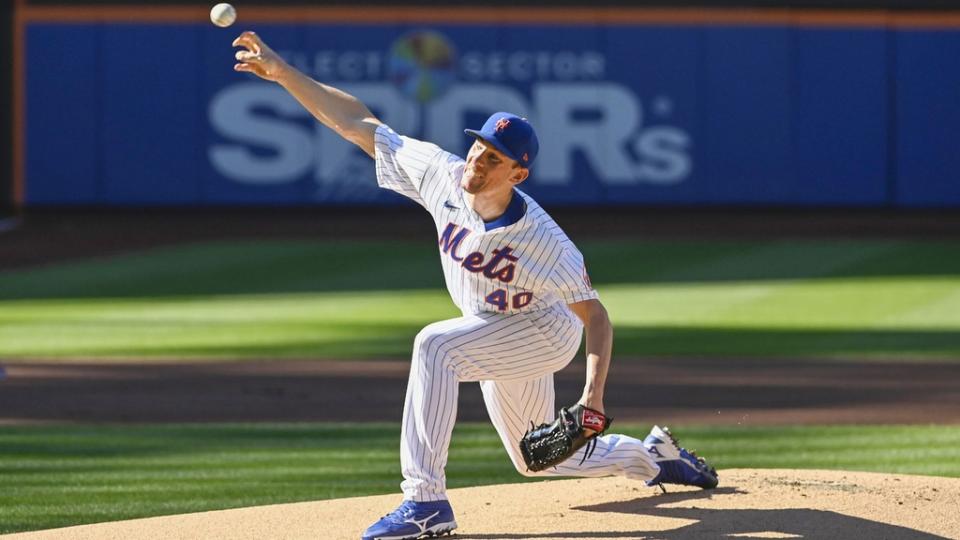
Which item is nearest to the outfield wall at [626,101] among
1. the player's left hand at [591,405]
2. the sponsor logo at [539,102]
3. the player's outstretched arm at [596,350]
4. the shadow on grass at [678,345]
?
the sponsor logo at [539,102]

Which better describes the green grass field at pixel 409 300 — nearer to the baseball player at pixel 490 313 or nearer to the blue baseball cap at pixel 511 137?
the baseball player at pixel 490 313

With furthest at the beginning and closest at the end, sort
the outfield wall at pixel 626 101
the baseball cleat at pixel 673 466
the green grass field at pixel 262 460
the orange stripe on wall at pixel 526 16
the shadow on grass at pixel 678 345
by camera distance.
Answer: the outfield wall at pixel 626 101 → the orange stripe on wall at pixel 526 16 → the shadow on grass at pixel 678 345 → the green grass field at pixel 262 460 → the baseball cleat at pixel 673 466

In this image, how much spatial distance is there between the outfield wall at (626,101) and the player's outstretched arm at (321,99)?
20.8 meters

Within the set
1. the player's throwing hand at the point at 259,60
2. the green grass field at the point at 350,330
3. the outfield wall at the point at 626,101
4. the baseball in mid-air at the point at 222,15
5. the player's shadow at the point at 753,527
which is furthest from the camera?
the outfield wall at the point at 626,101

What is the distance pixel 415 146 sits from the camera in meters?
6.12

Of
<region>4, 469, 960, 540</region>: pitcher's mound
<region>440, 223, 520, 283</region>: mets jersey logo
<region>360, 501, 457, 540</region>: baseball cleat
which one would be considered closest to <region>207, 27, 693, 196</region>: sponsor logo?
<region>4, 469, 960, 540</region>: pitcher's mound

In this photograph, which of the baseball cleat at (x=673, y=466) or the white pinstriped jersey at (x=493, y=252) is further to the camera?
the baseball cleat at (x=673, y=466)

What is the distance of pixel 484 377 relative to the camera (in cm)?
587

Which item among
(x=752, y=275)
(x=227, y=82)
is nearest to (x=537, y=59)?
(x=227, y=82)

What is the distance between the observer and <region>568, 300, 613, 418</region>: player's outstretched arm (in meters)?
5.51

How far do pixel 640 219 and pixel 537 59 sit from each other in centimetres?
330

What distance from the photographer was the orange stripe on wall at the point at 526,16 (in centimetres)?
2698

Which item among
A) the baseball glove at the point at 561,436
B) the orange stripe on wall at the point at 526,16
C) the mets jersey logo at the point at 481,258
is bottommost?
the baseball glove at the point at 561,436

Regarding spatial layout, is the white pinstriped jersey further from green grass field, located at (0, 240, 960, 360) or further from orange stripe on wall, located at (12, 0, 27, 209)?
orange stripe on wall, located at (12, 0, 27, 209)
